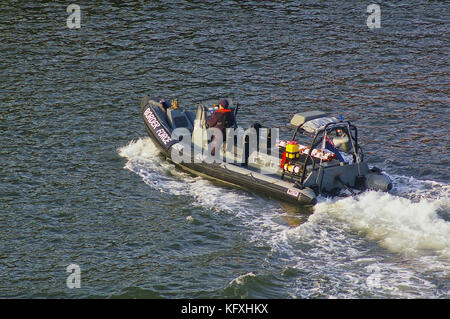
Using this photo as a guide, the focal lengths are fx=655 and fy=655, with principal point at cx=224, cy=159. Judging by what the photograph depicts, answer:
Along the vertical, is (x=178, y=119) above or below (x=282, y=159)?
above

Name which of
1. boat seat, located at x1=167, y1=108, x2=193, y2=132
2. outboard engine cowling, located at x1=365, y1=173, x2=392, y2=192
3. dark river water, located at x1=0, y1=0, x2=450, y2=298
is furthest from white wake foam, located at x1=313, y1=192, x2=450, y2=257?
boat seat, located at x1=167, y1=108, x2=193, y2=132

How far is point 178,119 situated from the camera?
72.6 ft

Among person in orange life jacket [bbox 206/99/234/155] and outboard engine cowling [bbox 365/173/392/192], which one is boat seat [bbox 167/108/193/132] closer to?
person in orange life jacket [bbox 206/99/234/155]

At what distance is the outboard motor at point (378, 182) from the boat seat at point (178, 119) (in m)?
6.47

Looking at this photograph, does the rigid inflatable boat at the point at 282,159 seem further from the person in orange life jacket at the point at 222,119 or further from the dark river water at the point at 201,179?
the dark river water at the point at 201,179

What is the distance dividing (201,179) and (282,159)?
9.11 ft

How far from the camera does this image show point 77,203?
18812 millimetres

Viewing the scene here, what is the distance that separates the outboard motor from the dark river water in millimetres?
388

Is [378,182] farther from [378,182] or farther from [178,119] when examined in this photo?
[178,119]

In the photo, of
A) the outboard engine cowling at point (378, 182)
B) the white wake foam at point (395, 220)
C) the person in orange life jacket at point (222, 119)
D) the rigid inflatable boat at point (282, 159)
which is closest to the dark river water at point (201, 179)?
the white wake foam at point (395, 220)

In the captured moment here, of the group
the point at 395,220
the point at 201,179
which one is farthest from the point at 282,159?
the point at 395,220

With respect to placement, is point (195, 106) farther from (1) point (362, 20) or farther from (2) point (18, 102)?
(1) point (362, 20)

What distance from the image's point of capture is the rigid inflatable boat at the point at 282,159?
18344mm
